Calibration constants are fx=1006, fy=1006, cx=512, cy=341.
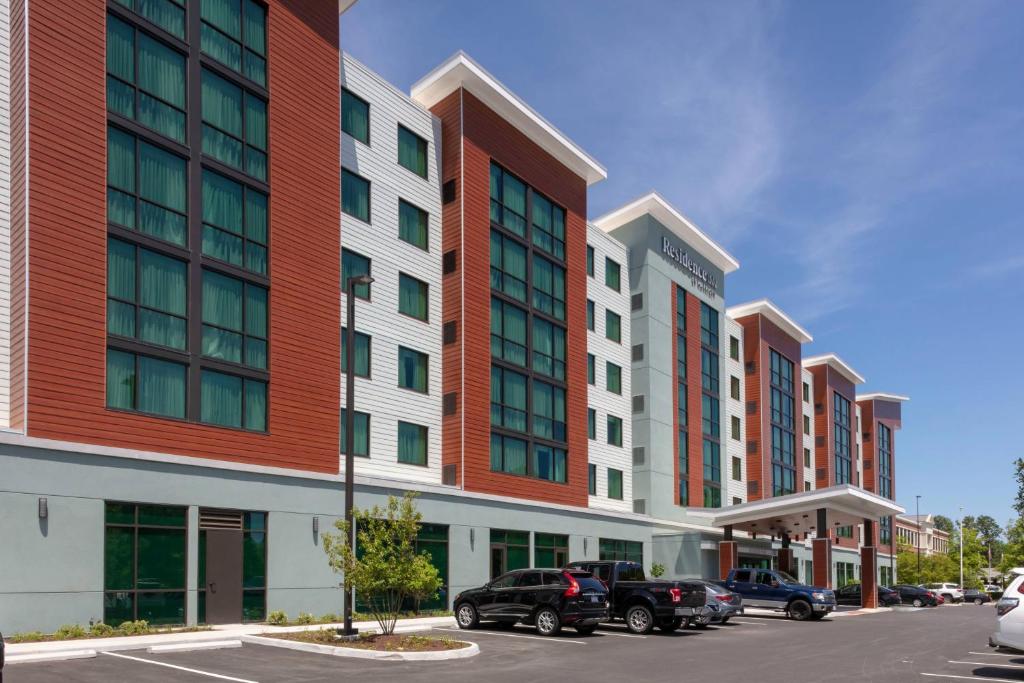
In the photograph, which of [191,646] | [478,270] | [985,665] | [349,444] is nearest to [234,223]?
[349,444]

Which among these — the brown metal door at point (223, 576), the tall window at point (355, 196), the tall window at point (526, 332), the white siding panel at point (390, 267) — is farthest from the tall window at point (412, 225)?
the brown metal door at point (223, 576)

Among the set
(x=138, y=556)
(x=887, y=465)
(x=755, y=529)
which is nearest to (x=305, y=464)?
(x=138, y=556)

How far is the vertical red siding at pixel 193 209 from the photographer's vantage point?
23328 mm

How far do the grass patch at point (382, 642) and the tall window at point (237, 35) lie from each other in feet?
52.7

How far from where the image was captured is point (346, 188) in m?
34.0

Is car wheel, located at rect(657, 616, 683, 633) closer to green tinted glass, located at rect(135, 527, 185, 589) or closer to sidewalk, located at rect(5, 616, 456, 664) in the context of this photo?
sidewalk, located at rect(5, 616, 456, 664)

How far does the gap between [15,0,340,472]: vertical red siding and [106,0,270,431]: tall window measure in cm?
40

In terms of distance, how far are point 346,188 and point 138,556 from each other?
14.5m

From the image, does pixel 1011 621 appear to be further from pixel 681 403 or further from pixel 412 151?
pixel 681 403

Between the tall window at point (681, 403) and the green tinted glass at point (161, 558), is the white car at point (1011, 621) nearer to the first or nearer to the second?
the green tinted glass at point (161, 558)

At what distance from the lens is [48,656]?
748 inches

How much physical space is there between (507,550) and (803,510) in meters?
19.7

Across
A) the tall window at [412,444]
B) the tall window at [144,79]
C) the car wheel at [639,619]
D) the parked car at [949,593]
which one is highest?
the tall window at [144,79]

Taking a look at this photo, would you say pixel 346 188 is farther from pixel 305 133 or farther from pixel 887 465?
pixel 887 465
